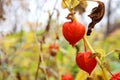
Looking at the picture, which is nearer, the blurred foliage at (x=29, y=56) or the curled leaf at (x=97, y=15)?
the curled leaf at (x=97, y=15)

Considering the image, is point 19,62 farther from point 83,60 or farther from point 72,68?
point 83,60

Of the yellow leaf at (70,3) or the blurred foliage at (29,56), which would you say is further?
the blurred foliage at (29,56)

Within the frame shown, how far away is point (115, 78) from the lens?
33.3 inches

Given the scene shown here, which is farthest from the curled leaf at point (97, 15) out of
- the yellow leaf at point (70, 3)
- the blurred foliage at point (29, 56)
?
the blurred foliage at point (29, 56)

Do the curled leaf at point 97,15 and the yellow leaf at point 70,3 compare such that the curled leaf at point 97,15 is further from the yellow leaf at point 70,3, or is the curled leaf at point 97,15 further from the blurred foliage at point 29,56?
the blurred foliage at point 29,56

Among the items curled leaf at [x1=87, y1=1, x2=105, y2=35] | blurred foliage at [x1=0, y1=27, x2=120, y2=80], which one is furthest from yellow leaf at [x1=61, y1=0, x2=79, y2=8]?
blurred foliage at [x1=0, y1=27, x2=120, y2=80]

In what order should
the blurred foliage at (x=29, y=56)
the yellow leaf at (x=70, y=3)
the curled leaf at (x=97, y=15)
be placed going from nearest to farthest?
1. the curled leaf at (x=97, y=15)
2. the yellow leaf at (x=70, y=3)
3. the blurred foliage at (x=29, y=56)

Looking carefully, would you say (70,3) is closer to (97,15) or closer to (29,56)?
(97,15)

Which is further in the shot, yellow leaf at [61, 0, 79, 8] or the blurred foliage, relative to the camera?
the blurred foliage

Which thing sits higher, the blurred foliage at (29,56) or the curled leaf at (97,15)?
the curled leaf at (97,15)

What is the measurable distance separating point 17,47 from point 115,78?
2.26 m

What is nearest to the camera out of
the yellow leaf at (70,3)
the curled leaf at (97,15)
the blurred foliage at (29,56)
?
the curled leaf at (97,15)

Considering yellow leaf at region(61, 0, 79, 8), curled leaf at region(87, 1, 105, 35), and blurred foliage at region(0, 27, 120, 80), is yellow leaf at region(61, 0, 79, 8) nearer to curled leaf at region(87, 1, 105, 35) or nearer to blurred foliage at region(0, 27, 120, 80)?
curled leaf at region(87, 1, 105, 35)

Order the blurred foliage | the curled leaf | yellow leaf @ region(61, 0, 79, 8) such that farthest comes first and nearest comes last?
the blurred foliage, yellow leaf @ region(61, 0, 79, 8), the curled leaf
